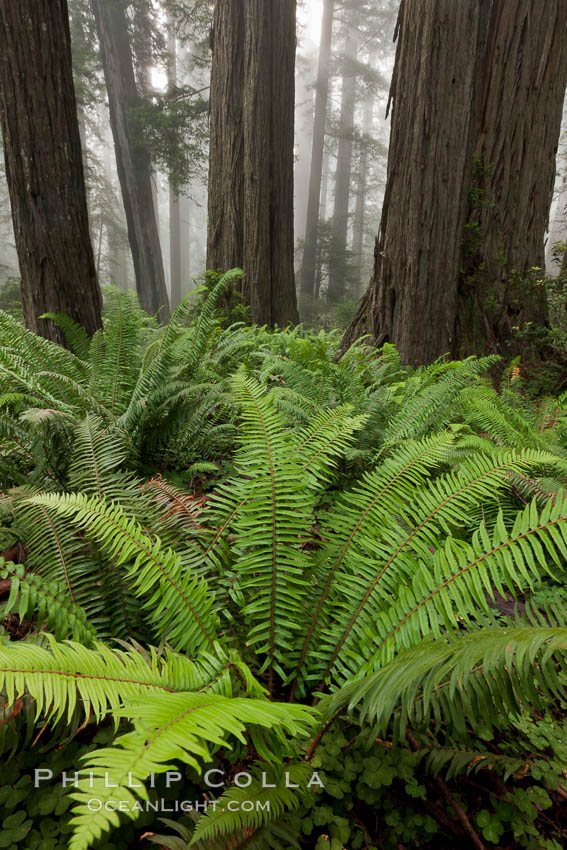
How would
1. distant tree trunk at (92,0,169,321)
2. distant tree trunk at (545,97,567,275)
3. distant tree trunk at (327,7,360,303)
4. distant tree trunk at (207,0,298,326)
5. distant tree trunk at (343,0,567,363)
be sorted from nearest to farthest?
distant tree trunk at (343,0,567,363) → distant tree trunk at (545,97,567,275) → distant tree trunk at (207,0,298,326) → distant tree trunk at (92,0,169,321) → distant tree trunk at (327,7,360,303)

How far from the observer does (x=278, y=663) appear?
4.48 ft

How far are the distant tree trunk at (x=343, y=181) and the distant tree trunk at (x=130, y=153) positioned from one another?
20.0 ft

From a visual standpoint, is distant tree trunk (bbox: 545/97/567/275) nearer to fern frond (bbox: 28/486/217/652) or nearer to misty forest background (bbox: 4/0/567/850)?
misty forest background (bbox: 4/0/567/850)

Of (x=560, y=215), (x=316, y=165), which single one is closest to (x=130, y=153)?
(x=316, y=165)

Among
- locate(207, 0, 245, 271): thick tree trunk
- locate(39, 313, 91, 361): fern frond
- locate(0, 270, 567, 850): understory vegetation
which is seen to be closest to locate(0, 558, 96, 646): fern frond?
locate(0, 270, 567, 850): understory vegetation

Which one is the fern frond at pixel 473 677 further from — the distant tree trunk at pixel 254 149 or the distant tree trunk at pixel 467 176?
the distant tree trunk at pixel 254 149

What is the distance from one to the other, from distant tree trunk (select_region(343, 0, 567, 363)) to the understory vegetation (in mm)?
3247

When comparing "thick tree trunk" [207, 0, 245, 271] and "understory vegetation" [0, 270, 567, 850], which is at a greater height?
"thick tree trunk" [207, 0, 245, 271]

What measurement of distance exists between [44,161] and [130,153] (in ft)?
31.3

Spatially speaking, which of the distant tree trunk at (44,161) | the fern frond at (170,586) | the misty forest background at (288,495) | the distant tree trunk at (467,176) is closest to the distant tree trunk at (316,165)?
the misty forest background at (288,495)

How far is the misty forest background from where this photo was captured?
3.02 feet

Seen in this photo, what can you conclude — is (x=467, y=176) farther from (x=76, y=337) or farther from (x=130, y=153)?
(x=130, y=153)

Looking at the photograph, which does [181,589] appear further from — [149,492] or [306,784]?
[149,492]

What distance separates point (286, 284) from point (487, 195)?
2.83m
